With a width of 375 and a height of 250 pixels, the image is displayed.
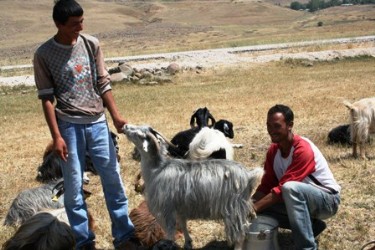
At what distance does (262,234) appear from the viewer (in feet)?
15.1

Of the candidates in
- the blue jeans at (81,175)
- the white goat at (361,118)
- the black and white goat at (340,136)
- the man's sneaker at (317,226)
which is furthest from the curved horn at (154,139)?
the black and white goat at (340,136)

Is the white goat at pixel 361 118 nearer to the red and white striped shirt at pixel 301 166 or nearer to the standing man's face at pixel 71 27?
the red and white striped shirt at pixel 301 166

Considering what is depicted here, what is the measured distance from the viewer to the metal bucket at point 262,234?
4.61 m

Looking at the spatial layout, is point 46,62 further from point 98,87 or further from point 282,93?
point 282,93

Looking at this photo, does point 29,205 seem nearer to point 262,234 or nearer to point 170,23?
point 262,234

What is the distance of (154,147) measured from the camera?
190 inches

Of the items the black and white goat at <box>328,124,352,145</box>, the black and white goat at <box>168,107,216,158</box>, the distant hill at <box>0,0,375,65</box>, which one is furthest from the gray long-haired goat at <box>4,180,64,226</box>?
the distant hill at <box>0,0,375,65</box>

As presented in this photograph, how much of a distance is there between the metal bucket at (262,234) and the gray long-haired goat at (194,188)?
2.7 inches

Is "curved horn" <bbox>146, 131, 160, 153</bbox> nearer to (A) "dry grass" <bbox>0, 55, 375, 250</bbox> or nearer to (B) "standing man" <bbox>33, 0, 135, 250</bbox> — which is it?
(B) "standing man" <bbox>33, 0, 135, 250</bbox>

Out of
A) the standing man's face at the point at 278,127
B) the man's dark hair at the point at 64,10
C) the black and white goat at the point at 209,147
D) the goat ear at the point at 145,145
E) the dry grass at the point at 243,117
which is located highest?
the man's dark hair at the point at 64,10

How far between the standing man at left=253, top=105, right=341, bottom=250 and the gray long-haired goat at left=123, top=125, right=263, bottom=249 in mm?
239

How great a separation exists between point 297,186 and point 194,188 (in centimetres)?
92

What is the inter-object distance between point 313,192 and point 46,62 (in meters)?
2.61

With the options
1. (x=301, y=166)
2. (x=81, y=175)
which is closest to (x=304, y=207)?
(x=301, y=166)
